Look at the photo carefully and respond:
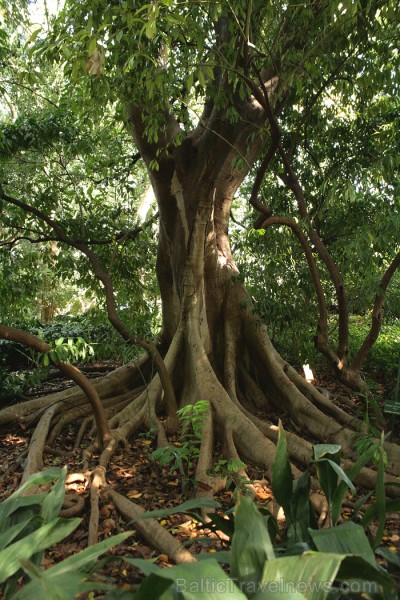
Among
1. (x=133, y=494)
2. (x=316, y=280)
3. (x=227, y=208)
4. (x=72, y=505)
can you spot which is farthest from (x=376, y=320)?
(x=72, y=505)

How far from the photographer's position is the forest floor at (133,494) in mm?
3021

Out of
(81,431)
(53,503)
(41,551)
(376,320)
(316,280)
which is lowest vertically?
(41,551)

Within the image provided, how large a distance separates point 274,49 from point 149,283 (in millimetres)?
4836

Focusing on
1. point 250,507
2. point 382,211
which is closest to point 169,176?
point 382,211

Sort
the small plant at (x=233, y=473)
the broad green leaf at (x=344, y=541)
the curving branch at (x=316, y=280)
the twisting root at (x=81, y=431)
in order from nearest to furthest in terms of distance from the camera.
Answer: the broad green leaf at (x=344, y=541), the small plant at (x=233, y=473), the twisting root at (x=81, y=431), the curving branch at (x=316, y=280)

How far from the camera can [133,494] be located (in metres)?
3.85

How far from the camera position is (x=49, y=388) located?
6.87 m

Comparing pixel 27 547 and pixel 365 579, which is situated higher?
pixel 27 547

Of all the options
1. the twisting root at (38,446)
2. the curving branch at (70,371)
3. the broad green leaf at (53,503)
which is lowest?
the broad green leaf at (53,503)

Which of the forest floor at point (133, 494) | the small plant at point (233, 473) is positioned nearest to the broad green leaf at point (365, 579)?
the forest floor at point (133, 494)

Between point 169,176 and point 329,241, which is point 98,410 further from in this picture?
point 329,241

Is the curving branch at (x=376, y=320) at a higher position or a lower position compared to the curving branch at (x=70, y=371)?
higher

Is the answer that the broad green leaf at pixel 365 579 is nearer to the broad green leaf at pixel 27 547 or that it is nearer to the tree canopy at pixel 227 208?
the broad green leaf at pixel 27 547

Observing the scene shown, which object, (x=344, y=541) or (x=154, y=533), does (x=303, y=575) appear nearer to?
(x=344, y=541)
